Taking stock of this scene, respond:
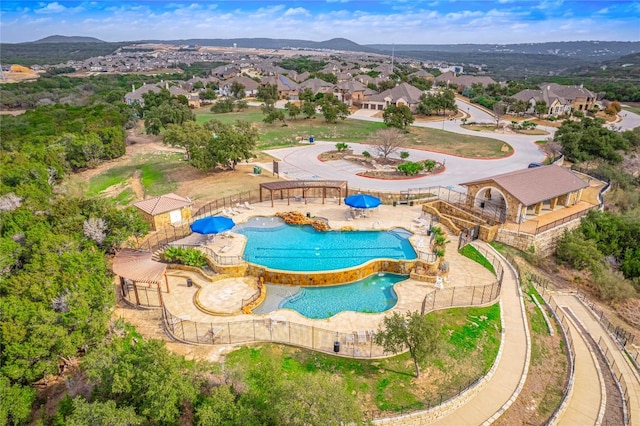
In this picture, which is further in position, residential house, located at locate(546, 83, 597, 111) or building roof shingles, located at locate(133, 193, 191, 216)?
residential house, located at locate(546, 83, 597, 111)

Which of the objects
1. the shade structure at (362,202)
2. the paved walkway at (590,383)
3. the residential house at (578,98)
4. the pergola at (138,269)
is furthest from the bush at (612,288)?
the residential house at (578,98)

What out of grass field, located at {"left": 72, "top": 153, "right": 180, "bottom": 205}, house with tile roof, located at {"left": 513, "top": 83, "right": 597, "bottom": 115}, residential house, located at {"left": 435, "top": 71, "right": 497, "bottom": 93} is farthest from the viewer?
residential house, located at {"left": 435, "top": 71, "right": 497, "bottom": 93}

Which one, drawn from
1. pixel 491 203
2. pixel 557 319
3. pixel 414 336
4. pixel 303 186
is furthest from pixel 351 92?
pixel 414 336

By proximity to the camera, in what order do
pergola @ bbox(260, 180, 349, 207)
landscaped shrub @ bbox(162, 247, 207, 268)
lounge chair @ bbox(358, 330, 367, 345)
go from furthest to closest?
pergola @ bbox(260, 180, 349, 207) → landscaped shrub @ bbox(162, 247, 207, 268) → lounge chair @ bbox(358, 330, 367, 345)

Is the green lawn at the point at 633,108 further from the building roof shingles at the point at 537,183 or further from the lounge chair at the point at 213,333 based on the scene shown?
the lounge chair at the point at 213,333

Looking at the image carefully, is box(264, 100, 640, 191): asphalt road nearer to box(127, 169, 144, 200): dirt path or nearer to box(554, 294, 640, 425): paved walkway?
box(127, 169, 144, 200): dirt path

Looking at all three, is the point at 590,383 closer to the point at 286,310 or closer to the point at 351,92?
the point at 286,310

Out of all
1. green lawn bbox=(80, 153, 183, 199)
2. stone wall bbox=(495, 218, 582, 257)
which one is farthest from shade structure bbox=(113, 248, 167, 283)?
stone wall bbox=(495, 218, 582, 257)
